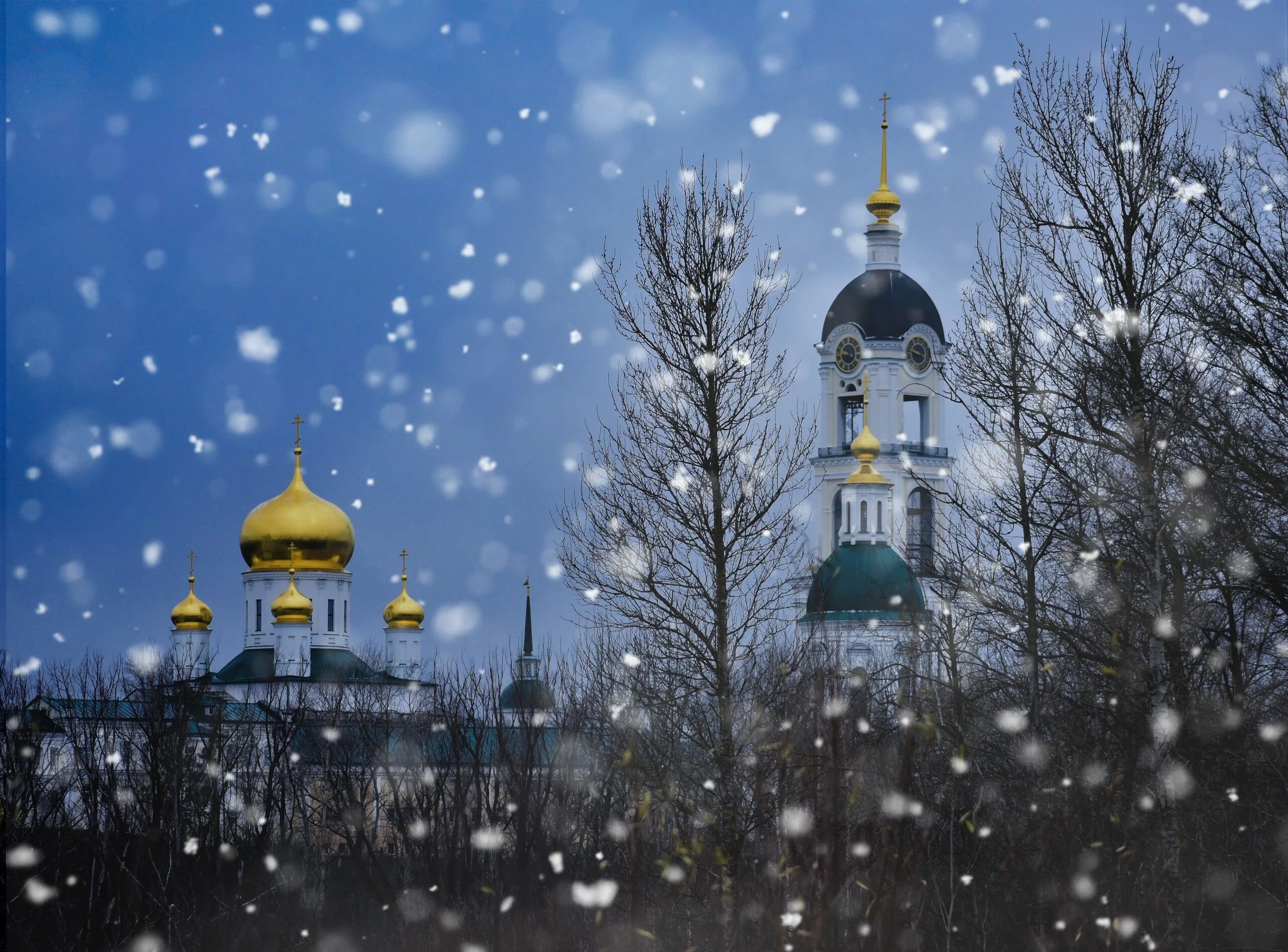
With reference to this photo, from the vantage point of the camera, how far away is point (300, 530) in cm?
6794

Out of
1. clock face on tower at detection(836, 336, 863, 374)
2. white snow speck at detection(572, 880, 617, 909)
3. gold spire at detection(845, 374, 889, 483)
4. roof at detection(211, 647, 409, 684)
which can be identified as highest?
clock face on tower at detection(836, 336, 863, 374)

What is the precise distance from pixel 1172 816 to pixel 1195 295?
4.99 m

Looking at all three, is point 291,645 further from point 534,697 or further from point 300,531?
point 534,697

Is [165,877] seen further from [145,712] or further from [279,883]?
[145,712]

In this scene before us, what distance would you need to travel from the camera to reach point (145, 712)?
3325 centimetres

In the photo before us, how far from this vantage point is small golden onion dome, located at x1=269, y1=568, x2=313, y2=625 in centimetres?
6731

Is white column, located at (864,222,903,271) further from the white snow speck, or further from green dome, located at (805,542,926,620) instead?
the white snow speck

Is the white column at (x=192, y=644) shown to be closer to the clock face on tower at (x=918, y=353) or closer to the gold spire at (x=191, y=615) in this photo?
the gold spire at (x=191, y=615)

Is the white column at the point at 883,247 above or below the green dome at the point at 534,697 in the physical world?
above

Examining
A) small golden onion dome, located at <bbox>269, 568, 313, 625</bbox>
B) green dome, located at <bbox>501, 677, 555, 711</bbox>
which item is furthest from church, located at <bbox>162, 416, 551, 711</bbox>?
green dome, located at <bbox>501, 677, 555, 711</bbox>

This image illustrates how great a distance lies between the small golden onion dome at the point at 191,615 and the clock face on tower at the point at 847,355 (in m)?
30.7

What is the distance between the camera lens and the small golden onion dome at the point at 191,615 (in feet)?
241

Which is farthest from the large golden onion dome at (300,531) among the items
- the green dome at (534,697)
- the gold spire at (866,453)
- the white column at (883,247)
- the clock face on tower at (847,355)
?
the green dome at (534,697)

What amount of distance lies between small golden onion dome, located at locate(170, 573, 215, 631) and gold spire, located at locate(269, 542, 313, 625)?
23.2ft
